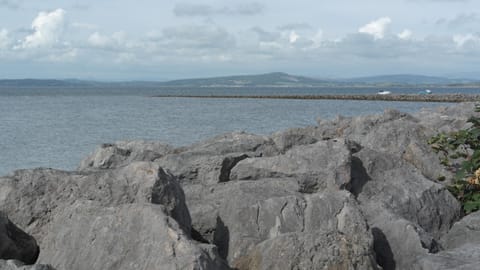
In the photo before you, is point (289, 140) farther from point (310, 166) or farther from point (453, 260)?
point (453, 260)

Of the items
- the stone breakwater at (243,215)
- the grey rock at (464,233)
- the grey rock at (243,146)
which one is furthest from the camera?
the grey rock at (243,146)

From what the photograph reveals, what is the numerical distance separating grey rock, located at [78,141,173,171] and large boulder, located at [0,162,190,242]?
5.48 m

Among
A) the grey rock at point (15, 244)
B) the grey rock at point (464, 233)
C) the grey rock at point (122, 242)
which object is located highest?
the grey rock at point (122, 242)

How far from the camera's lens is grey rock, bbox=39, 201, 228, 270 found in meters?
6.43

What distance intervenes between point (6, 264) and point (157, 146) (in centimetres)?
1034

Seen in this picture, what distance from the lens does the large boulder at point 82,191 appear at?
8250 mm

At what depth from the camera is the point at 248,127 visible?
155 ft

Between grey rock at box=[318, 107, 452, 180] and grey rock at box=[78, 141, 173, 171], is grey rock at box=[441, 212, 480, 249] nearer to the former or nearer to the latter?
grey rock at box=[318, 107, 452, 180]

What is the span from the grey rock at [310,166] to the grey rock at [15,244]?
4.29 metres

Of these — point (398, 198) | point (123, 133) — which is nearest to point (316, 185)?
point (398, 198)

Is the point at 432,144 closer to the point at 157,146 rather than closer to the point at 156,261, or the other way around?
the point at 157,146

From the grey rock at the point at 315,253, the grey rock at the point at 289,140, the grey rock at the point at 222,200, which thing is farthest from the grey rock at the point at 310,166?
the grey rock at the point at 315,253

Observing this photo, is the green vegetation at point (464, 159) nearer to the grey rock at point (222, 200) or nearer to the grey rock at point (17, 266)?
the grey rock at point (222, 200)

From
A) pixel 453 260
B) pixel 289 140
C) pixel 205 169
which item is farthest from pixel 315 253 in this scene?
pixel 289 140
